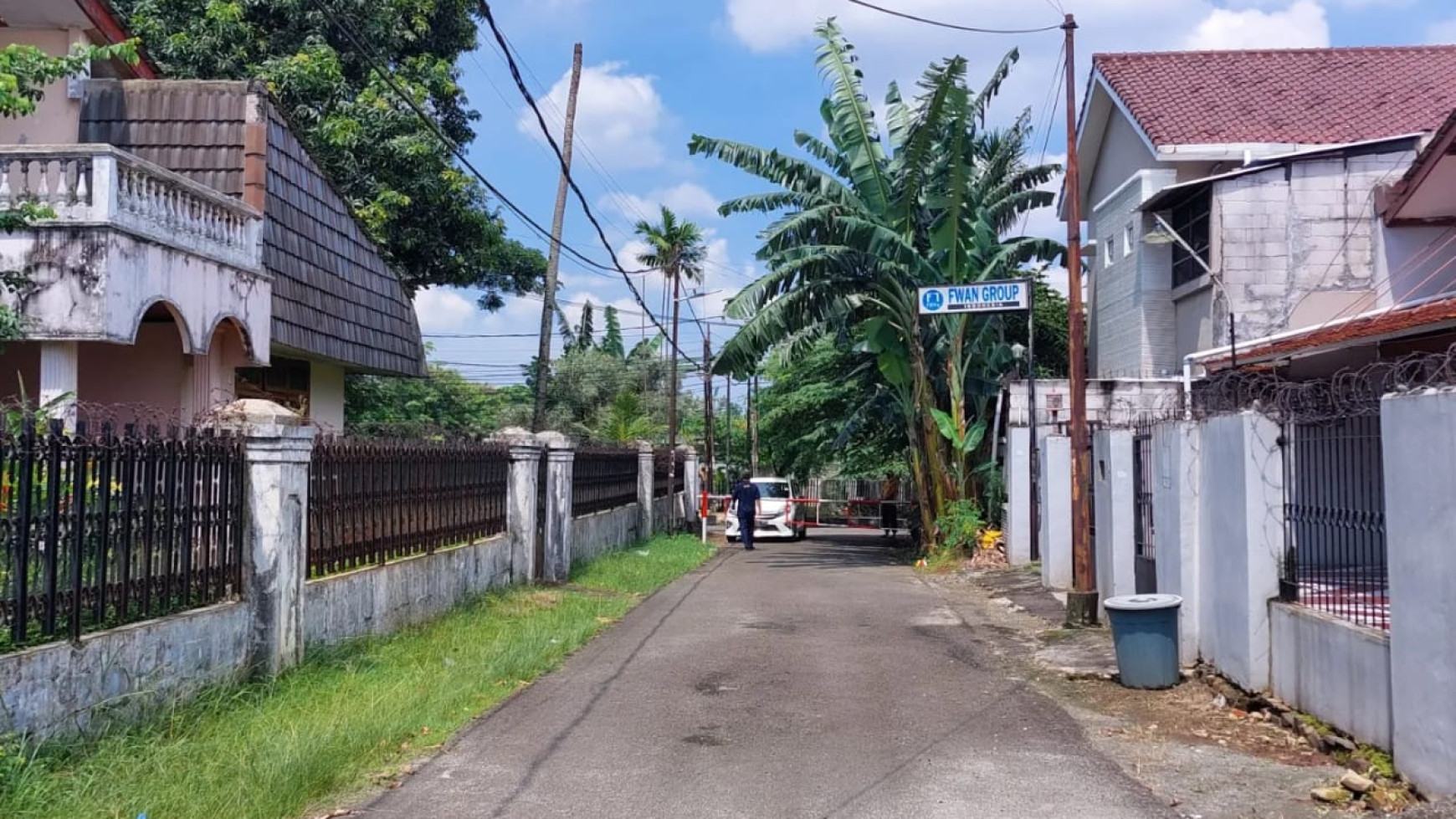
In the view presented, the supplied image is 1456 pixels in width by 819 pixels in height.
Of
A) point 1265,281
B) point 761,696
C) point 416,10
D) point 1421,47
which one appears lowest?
point 761,696

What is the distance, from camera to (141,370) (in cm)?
1537

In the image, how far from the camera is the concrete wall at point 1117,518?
13148 millimetres

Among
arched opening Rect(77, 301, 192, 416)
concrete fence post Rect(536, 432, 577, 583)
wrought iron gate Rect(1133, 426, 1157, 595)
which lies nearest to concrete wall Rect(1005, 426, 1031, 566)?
concrete fence post Rect(536, 432, 577, 583)

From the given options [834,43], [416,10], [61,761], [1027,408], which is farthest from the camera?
[416,10]

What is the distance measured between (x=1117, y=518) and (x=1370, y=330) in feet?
10.1

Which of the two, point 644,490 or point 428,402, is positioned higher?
point 428,402

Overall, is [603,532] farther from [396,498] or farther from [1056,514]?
[396,498]

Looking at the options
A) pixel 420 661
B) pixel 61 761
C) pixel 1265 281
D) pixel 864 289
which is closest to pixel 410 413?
pixel 864 289

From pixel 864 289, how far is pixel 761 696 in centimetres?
1434

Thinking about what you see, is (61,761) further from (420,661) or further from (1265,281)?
(1265,281)

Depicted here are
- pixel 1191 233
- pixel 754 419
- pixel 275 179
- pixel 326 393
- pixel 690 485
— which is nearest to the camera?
pixel 275 179

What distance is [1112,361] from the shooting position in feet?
77.6

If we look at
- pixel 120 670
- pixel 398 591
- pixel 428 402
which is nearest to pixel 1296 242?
pixel 398 591

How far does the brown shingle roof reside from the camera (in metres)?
16.1
